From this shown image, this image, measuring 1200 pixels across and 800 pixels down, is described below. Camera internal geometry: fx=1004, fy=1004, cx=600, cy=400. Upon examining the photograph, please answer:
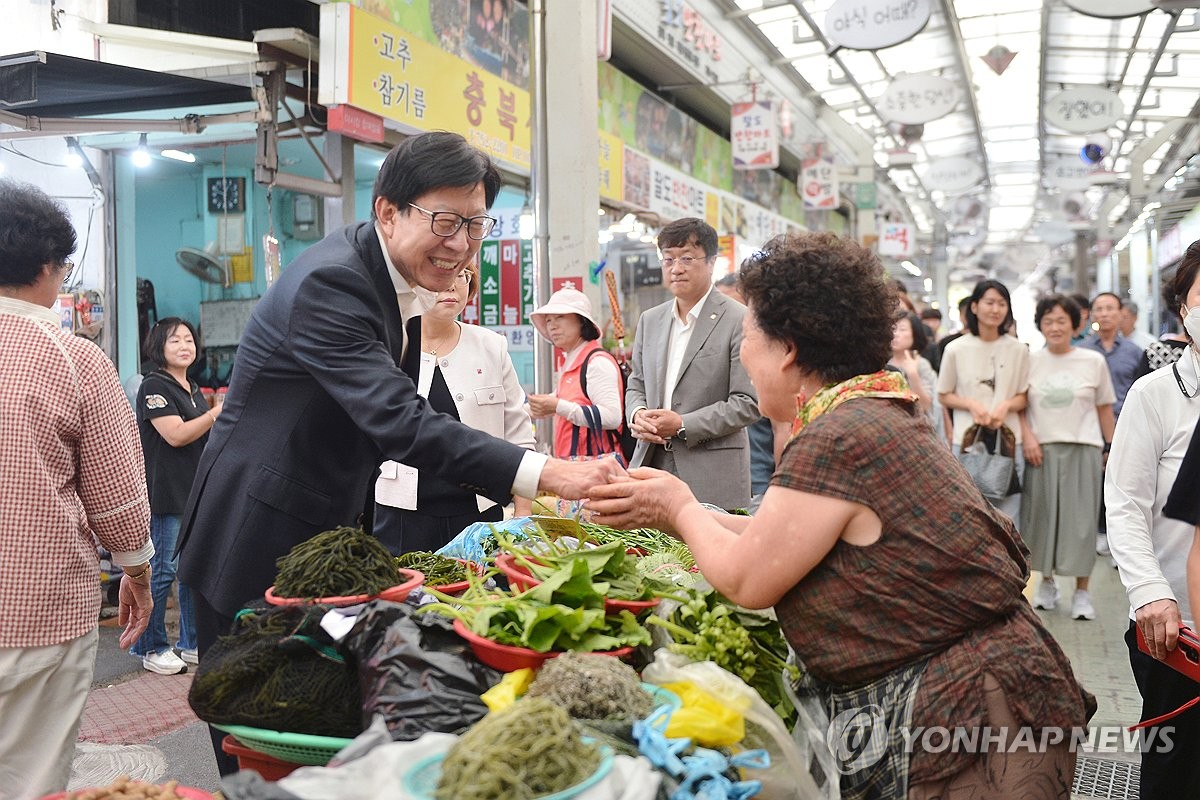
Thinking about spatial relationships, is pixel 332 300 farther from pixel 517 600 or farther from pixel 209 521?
pixel 517 600

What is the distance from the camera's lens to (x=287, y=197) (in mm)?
9391

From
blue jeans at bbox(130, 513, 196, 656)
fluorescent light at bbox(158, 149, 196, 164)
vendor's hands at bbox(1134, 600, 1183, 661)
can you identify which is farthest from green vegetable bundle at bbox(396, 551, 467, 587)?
fluorescent light at bbox(158, 149, 196, 164)

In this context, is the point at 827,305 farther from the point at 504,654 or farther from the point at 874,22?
the point at 874,22

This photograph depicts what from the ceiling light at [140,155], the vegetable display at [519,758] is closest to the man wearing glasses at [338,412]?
the vegetable display at [519,758]

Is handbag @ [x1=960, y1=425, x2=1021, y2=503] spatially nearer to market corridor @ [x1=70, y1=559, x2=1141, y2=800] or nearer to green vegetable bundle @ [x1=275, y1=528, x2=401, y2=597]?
market corridor @ [x1=70, y1=559, x2=1141, y2=800]

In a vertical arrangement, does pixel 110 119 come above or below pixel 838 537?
above

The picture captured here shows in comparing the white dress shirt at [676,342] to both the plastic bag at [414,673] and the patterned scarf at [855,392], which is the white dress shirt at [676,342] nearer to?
the patterned scarf at [855,392]

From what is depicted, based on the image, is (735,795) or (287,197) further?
(287,197)

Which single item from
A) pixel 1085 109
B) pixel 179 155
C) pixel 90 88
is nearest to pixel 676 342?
pixel 90 88

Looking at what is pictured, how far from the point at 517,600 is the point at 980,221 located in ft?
81.6

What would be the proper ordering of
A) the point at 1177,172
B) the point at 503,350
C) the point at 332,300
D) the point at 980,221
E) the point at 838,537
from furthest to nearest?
the point at 980,221, the point at 1177,172, the point at 503,350, the point at 332,300, the point at 838,537

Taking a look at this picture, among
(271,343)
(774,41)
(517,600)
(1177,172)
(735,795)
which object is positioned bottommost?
(735,795)

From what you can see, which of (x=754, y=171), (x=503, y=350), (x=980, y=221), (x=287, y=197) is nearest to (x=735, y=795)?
(x=503, y=350)

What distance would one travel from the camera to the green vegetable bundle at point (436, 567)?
103 inches
